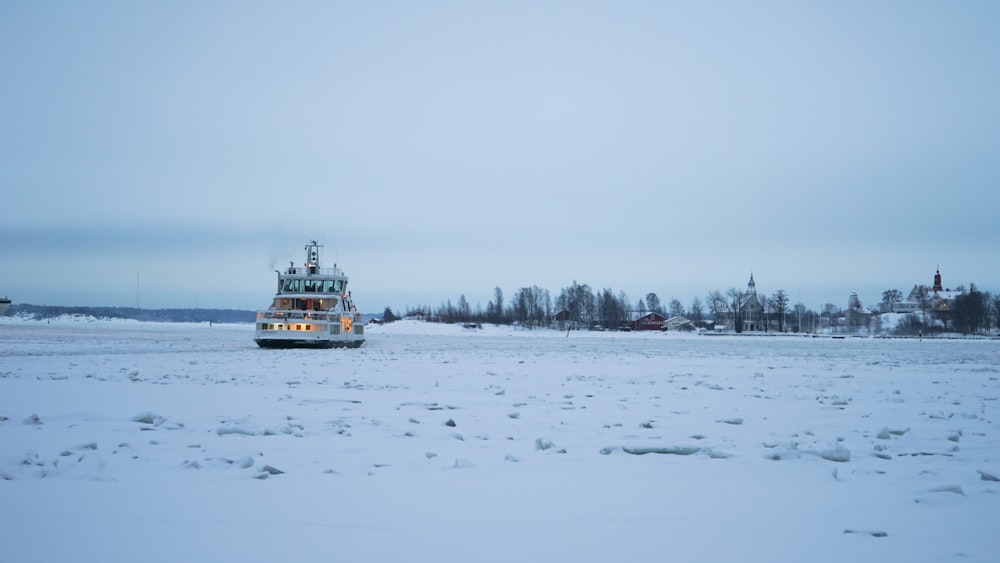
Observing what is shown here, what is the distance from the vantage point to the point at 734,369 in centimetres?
2053

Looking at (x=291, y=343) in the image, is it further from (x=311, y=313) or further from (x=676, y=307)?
(x=676, y=307)

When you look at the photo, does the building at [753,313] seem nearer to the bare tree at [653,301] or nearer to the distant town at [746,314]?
the distant town at [746,314]

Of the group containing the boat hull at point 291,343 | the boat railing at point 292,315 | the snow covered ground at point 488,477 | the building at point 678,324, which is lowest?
the building at point 678,324

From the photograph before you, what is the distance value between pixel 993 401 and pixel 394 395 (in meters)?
11.0

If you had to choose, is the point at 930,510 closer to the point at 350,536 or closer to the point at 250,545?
the point at 350,536

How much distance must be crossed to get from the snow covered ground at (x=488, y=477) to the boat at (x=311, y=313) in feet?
64.4

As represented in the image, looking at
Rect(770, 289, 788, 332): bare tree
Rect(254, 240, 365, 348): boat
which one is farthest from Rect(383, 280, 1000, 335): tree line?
Rect(254, 240, 365, 348): boat

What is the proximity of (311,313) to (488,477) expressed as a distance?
28.0 m

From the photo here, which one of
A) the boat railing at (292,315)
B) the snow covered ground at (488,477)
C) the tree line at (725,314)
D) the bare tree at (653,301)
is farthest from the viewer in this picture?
the bare tree at (653,301)

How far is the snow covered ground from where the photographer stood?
4.20m

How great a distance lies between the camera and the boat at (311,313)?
31719 millimetres

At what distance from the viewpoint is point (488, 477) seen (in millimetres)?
5969

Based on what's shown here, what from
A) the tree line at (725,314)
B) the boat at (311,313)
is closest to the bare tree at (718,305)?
the tree line at (725,314)

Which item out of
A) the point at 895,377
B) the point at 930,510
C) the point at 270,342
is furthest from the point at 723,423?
the point at 270,342
